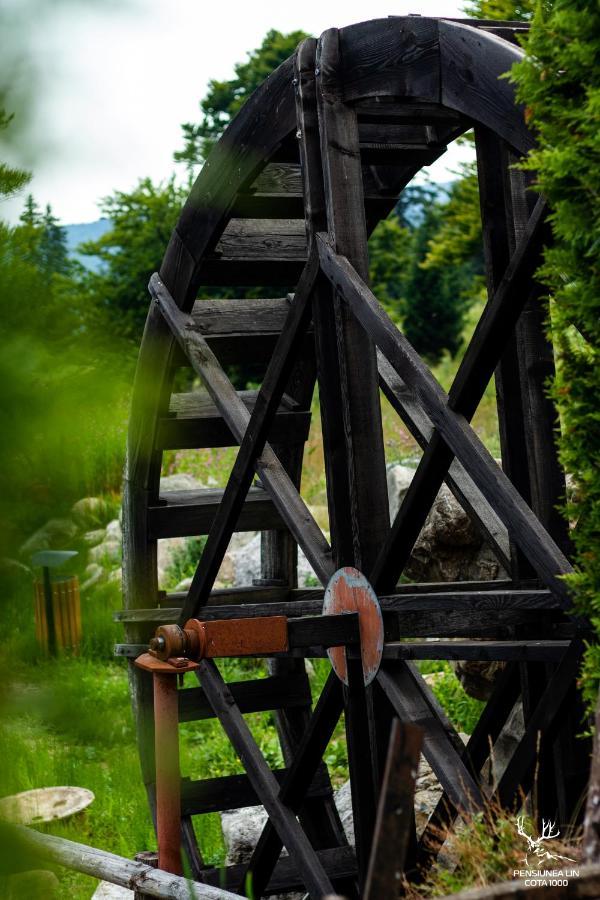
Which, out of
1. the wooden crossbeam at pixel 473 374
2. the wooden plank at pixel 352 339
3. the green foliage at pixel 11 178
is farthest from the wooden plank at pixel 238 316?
the green foliage at pixel 11 178

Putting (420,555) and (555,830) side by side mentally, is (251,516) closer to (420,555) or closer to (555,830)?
(420,555)

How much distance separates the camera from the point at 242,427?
4.44 metres

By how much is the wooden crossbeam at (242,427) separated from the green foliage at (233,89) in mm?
19468

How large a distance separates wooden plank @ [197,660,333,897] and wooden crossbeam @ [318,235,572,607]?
109 cm

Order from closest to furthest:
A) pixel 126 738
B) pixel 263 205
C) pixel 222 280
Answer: pixel 126 738, pixel 263 205, pixel 222 280

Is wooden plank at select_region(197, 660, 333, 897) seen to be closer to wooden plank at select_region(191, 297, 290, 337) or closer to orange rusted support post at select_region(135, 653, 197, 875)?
orange rusted support post at select_region(135, 653, 197, 875)

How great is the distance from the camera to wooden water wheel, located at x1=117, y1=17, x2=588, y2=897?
312 cm

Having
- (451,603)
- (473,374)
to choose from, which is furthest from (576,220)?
(451,603)

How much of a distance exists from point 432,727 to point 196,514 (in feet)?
8.40

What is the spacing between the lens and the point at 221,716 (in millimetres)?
4484

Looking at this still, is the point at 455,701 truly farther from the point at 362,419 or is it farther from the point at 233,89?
the point at 233,89

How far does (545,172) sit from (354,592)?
5.39 feet

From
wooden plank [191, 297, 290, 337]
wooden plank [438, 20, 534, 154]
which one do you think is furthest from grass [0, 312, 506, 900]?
wooden plank [438, 20, 534, 154]

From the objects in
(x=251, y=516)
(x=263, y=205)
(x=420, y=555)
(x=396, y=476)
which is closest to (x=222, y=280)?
(x=263, y=205)
